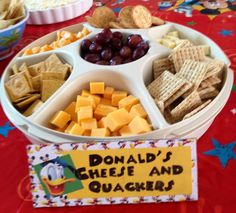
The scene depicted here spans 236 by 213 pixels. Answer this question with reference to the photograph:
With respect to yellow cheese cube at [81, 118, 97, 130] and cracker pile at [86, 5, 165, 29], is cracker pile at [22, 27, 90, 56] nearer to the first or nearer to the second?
cracker pile at [86, 5, 165, 29]

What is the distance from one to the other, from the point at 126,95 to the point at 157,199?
29 cm

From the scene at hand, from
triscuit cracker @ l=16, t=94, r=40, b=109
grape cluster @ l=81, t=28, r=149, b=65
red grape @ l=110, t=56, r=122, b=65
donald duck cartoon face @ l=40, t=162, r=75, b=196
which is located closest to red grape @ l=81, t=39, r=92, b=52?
grape cluster @ l=81, t=28, r=149, b=65

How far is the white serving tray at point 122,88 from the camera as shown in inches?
29.9

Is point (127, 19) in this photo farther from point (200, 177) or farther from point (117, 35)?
point (200, 177)

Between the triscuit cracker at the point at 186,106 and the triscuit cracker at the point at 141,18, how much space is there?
0.40 m

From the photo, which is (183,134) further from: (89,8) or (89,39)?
(89,8)

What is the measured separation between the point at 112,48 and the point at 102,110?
0.83ft

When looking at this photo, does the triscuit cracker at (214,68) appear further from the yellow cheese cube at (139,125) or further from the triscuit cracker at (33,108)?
the triscuit cracker at (33,108)

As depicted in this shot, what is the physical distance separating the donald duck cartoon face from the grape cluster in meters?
0.36

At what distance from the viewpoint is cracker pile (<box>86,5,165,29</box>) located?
115cm

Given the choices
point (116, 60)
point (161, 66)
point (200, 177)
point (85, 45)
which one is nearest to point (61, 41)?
point (85, 45)

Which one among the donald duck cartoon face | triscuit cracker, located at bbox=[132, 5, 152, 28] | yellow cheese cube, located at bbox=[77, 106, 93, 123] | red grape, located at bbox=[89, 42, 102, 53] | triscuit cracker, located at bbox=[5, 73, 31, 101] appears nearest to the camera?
the donald duck cartoon face

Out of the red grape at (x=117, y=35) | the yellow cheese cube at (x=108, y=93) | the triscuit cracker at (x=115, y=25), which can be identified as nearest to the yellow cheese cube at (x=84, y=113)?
the yellow cheese cube at (x=108, y=93)

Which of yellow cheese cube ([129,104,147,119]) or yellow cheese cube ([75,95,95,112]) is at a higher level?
yellow cheese cube ([75,95,95,112])
